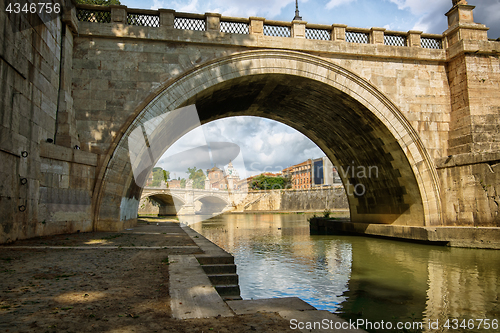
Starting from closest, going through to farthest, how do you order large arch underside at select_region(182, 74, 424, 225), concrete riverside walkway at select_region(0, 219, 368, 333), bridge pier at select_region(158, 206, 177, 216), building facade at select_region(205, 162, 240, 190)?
concrete riverside walkway at select_region(0, 219, 368, 333) → large arch underside at select_region(182, 74, 424, 225) → bridge pier at select_region(158, 206, 177, 216) → building facade at select_region(205, 162, 240, 190)

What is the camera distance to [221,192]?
60.0 m

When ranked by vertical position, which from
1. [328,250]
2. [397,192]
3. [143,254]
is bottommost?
[328,250]

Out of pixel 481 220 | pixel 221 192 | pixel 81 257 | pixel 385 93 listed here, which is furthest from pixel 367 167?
pixel 221 192

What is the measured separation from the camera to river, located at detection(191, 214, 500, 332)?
14.9ft

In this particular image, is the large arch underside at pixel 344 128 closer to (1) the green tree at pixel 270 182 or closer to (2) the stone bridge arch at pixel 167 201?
(2) the stone bridge arch at pixel 167 201

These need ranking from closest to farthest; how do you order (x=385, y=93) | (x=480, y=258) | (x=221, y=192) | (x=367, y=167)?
(x=480, y=258) < (x=385, y=93) < (x=367, y=167) < (x=221, y=192)

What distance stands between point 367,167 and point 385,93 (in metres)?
3.77

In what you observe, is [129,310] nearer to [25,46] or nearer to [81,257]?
[81,257]

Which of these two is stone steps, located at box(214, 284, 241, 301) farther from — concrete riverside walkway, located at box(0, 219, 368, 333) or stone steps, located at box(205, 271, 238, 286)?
concrete riverside walkway, located at box(0, 219, 368, 333)

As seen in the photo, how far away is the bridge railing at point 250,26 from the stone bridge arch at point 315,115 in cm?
105

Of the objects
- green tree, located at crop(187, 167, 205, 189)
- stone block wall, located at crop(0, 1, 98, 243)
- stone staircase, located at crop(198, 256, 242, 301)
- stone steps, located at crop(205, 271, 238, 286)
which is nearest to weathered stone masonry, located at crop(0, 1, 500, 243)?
stone block wall, located at crop(0, 1, 98, 243)

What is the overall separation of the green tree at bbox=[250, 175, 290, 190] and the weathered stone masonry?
3050 inches

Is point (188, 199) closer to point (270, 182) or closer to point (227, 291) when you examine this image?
point (270, 182)

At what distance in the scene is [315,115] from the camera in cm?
1442
